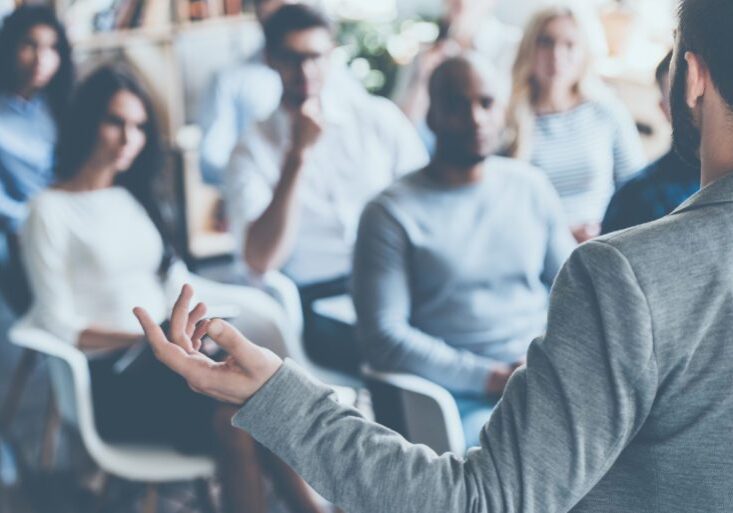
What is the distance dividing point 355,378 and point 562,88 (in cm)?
116

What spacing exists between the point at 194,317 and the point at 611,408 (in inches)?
14.4

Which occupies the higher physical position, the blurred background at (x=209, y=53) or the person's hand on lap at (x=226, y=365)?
the person's hand on lap at (x=226, y=365)

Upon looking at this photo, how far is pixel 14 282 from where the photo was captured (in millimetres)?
2965

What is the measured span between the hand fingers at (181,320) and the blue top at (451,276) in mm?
1255

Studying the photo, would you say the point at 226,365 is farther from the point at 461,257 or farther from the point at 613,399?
the point at 461,257

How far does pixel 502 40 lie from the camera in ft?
13.0

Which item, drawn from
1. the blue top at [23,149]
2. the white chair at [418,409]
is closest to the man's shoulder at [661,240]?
the white chair at [418,409]

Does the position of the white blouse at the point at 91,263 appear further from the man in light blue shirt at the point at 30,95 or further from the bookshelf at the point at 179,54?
the bookshelf at the point at 179,54

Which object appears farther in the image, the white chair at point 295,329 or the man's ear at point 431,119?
the white chair at point 295,329

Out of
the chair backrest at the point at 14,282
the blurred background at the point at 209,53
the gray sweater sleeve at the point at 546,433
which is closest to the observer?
the gray sweater sleeve at the point at 546,433

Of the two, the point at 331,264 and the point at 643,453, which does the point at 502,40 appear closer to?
the point at 331,264

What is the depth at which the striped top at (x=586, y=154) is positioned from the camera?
9.41ft

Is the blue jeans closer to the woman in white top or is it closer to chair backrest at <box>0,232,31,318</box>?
the woman in white top

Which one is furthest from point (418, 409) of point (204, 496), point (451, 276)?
point (204, 496)
